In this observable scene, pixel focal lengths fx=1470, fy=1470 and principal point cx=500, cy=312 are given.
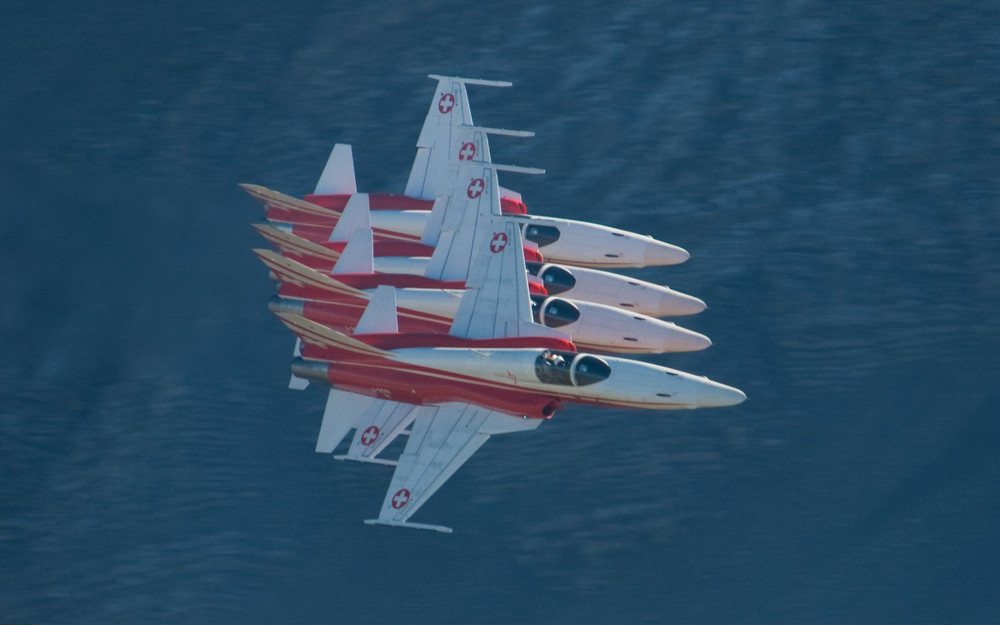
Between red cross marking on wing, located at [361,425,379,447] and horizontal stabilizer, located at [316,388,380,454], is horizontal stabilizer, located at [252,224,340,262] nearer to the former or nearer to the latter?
horizontal stabilizer, located at [316,388,380,454]

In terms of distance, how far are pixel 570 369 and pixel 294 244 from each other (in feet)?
36.9

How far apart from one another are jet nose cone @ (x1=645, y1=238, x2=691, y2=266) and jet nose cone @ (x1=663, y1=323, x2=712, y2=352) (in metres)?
3.85

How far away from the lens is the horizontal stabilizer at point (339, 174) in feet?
164

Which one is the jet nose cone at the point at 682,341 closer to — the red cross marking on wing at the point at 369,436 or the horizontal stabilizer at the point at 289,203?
the red cross marking on wing at the point at 369,436

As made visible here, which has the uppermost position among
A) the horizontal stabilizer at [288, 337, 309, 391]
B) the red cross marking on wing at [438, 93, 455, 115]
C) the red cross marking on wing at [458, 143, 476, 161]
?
the red cross marking on wing at [438, 93, 455, 115]

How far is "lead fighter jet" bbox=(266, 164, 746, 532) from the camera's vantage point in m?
41.0

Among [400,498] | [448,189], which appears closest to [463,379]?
[400,498]

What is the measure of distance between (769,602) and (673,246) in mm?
13162

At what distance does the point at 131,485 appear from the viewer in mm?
44531

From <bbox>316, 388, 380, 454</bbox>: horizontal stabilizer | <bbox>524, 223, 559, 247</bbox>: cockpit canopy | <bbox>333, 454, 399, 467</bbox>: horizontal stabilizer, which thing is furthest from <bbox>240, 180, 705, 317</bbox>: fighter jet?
<bbox>333, 454, 399, 467</bbox>: horizontal stabilizer

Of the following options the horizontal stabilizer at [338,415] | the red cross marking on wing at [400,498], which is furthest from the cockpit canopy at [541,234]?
the red cross marking on wing at [400,498]

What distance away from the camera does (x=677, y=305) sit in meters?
46.3

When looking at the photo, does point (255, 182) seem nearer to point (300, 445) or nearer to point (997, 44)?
point (300, 445)

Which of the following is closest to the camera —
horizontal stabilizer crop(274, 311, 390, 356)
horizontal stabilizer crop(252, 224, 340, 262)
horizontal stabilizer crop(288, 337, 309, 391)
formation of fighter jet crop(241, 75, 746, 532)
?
formation of fighter jet crop(241, 75, 746, 532)
